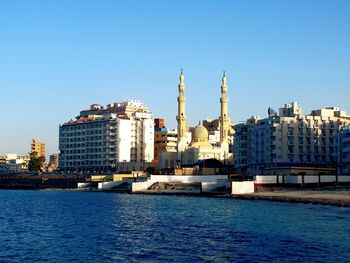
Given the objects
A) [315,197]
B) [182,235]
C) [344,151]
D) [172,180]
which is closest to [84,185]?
[172,180]

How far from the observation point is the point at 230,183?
118 meters

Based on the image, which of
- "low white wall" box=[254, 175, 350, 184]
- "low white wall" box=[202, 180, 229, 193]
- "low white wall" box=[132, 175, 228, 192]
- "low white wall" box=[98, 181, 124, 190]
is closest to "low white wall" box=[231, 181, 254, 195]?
"low white wall" box=[254, 175, 350, 184]

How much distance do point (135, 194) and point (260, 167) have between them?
48.0 m

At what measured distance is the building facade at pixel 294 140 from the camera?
16288 cm

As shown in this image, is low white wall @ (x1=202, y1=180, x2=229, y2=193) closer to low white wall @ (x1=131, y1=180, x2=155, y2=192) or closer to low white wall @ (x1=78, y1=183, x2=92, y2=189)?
low white wall @ (x1=131, y1=180, x2=155, y2=192)

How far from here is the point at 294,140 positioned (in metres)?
164

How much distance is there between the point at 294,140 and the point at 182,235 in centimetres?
11607

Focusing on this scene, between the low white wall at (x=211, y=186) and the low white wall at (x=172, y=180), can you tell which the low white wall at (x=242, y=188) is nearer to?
the low white wall at (x=211, y=186)

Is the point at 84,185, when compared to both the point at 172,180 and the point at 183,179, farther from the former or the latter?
the point at 183,179

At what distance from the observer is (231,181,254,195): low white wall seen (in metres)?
112

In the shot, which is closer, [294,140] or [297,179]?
[297,179]

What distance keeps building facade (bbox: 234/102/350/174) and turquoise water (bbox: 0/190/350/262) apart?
83.7m

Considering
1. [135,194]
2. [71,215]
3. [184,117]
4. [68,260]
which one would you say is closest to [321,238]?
[68,260]

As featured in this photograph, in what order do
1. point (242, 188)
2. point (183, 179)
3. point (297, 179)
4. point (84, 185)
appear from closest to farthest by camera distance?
point (242, 188)
point (297, 179)
point (183, 179)
point (84, 185)
